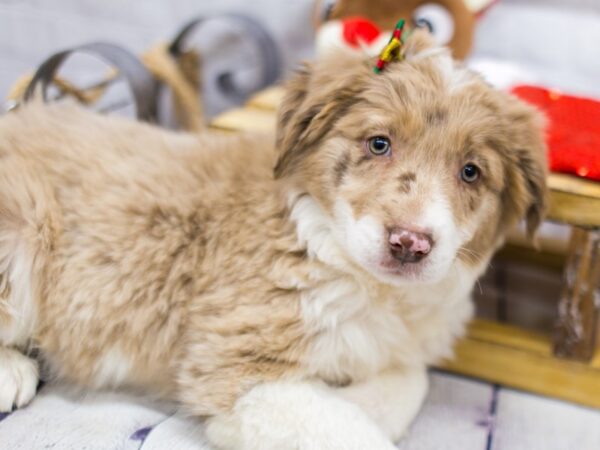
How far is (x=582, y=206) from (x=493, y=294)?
3.39ft

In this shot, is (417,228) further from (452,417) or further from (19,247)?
(19,247)

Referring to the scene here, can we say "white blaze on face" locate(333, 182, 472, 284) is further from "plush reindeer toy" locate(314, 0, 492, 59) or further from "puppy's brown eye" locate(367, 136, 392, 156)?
"plush reindeer toy" locate(314, 0, 492, 59)

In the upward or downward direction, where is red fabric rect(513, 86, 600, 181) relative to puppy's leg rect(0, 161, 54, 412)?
upward

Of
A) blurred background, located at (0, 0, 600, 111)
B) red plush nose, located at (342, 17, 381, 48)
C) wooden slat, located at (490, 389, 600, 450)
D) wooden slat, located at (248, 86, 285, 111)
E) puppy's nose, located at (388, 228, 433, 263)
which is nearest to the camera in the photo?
puppy's nose, located at (388, 228, 433, 263)

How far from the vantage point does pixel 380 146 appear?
5.53ft

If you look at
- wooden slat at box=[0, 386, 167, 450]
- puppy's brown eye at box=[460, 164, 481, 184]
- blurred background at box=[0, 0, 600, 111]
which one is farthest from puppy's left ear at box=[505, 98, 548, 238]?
wooden slat at box=[0, 386, 167, 450]

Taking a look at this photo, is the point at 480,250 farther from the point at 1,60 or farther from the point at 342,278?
the point at 1,60

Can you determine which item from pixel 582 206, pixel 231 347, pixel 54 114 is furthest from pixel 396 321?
pixel 54 114

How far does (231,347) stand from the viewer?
1748 mm

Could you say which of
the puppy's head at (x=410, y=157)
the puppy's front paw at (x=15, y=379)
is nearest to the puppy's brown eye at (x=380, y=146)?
the puppy's head at (x=410, y=157)

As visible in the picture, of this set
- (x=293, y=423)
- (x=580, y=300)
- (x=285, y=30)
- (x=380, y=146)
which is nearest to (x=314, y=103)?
(x=380, y=146)

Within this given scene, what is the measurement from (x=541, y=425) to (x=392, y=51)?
1192 millimetres

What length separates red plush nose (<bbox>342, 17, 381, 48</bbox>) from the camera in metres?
2.27

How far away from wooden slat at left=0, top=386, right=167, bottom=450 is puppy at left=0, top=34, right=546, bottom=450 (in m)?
0.05
